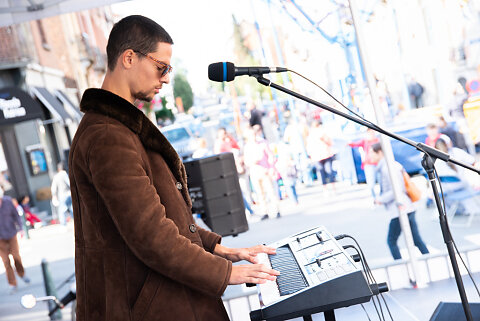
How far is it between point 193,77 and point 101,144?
3378mm

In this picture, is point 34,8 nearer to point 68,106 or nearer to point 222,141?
point 68,106

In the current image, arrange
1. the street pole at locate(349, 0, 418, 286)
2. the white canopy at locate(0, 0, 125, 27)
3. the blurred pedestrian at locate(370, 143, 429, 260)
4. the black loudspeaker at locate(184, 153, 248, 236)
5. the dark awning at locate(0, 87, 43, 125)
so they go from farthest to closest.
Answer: the dark awning at locate(0, 87, 43, 125) → the blurred pedestrian at locate(370, 143, 429, 260) → the street pole at locate(349, 0, 418, 286) → the white canopy at locate(0, 0, 125, 27) → the black loudspeaker at locate(184, 153, 248, 236)

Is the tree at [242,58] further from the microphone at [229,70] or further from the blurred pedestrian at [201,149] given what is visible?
the microphone at [229,70]

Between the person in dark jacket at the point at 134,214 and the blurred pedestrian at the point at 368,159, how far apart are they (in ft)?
10.6

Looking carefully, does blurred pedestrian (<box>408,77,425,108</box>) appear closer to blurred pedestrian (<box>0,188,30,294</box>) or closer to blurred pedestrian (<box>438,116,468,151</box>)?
blurred pedestrian (<box>438,116,468,151</box>)

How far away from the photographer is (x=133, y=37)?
138cm

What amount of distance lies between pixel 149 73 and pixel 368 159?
11.0 ft

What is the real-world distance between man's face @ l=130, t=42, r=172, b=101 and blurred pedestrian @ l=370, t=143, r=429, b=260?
3.13m

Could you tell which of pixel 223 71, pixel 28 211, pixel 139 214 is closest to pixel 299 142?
pixel 28 211

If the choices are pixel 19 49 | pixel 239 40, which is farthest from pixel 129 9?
pixel 19 49

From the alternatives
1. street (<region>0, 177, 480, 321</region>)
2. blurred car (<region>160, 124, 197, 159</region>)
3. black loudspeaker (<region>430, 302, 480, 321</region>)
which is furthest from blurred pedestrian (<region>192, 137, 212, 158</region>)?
black loudspeaker (<region>430, 302, 480, 321</region>)

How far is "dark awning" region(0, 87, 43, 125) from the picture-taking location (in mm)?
5043

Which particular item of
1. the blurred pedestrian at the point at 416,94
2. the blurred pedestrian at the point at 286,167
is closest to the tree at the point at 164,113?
the blurred pedestrian at the point at 286,167

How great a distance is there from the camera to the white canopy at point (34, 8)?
3773 millimetres
